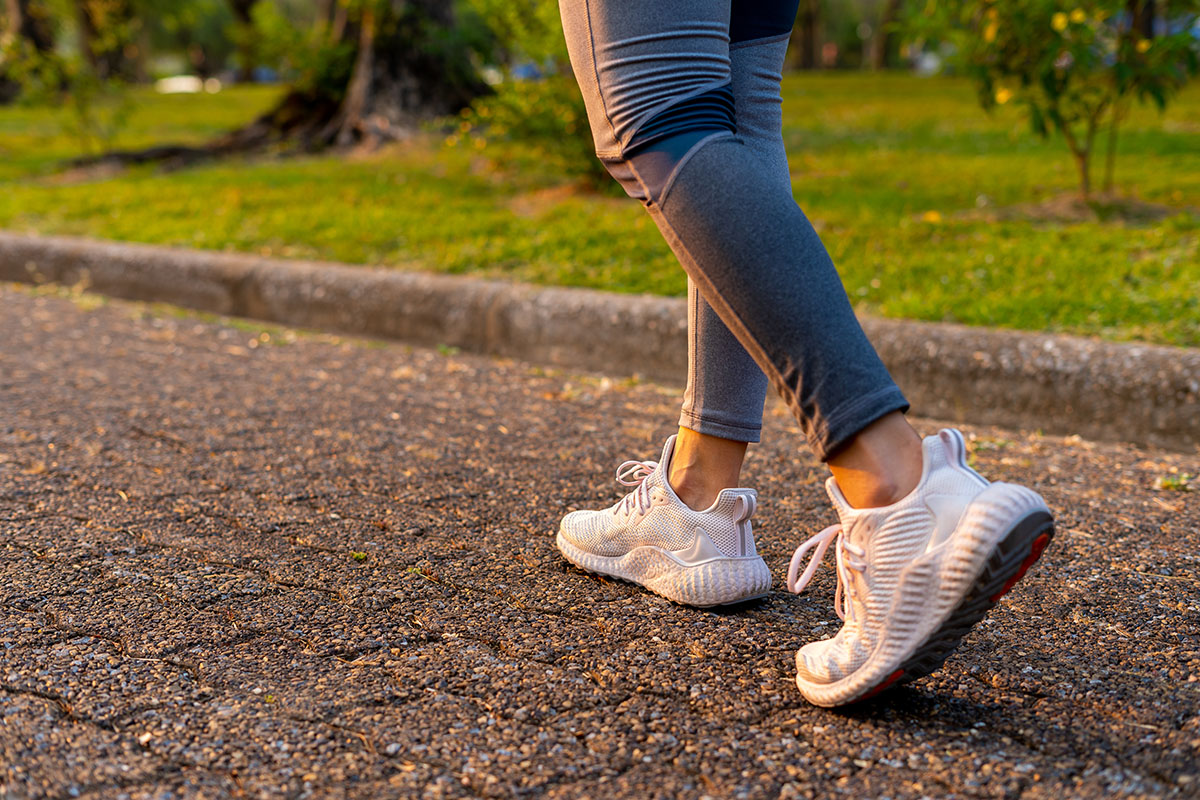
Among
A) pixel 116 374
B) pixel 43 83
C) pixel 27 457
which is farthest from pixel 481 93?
pixel 27 457

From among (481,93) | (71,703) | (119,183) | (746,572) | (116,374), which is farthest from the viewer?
(481,93)

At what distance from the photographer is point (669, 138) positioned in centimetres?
134

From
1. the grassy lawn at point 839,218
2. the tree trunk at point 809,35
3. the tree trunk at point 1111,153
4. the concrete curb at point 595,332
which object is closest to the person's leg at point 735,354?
the concrete curb at point 595,332

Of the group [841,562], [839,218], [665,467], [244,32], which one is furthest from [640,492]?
[244,32]

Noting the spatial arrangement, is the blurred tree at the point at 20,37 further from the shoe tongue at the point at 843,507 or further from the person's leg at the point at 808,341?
the shoe tongue at the point at 843,507

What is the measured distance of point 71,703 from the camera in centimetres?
132

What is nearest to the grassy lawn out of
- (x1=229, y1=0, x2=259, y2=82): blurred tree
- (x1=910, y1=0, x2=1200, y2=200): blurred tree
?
(x1=910, y1=0, x2=1200, y2=200): blurred tree

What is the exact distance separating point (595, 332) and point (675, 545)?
6.75 ft

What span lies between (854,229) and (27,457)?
3.23 m

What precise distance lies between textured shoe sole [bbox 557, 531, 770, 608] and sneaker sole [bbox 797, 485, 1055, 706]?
34cm

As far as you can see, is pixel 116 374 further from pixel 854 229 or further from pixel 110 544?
pixel 854 229

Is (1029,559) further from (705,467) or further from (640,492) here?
(640,492)

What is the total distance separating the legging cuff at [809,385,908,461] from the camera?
1230mm

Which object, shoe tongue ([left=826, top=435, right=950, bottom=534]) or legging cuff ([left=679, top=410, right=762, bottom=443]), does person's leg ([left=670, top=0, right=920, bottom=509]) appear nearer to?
legging cuff ([left=679, top=410, right=762, bottom=443])
